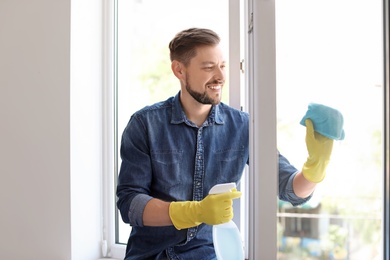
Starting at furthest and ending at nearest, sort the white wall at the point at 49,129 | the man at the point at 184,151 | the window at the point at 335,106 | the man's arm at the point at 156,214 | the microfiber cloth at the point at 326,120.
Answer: the white wall at the point at 49,129 < the man at the point at 184,151 < the man's arm at the point at 156,214 < the microfiber cloth at the point at 326,120 < the window at the point at 335,106

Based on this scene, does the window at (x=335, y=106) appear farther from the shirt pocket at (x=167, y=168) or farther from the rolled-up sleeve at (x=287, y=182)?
the shirt pocket at (x=167, y=168)

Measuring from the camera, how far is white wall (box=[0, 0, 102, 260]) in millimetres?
1623

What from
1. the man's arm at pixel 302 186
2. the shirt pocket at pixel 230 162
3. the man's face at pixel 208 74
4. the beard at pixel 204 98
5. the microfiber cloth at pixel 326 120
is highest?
the man's face at pixel 208 74

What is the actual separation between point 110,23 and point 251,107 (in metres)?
0.82

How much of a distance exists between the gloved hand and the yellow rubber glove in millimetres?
211

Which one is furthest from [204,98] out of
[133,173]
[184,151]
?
[133,173]

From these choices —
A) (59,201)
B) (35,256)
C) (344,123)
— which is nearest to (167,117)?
(59,201)

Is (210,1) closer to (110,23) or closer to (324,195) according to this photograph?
(110,23)

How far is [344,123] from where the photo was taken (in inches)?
45.3

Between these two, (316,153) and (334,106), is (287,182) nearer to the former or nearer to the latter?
(316,153)

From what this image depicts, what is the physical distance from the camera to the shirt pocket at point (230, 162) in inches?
59.4

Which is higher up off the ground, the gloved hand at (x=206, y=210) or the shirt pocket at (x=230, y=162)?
the shirt pocket at (x=230, y=162)

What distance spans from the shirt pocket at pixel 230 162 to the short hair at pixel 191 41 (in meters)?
0.33

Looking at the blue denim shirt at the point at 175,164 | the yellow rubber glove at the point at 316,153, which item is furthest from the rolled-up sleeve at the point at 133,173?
the yellow rubber glove at the point at 316,153
